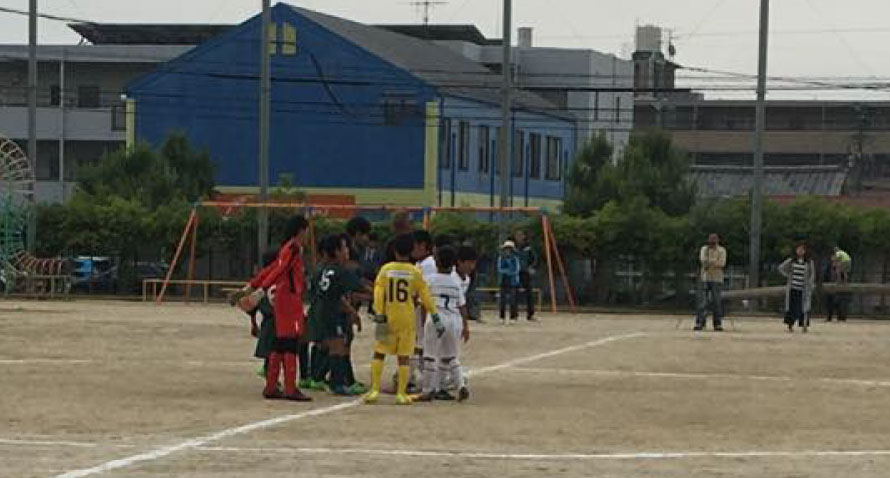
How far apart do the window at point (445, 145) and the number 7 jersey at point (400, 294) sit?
162 ft

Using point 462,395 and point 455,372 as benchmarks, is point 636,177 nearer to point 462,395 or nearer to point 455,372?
point 455,372

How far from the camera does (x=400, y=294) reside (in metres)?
17.3

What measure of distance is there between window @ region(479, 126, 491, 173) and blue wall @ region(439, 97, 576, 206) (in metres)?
0.08

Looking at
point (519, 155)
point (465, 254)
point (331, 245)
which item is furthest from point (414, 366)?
point (519, 155)

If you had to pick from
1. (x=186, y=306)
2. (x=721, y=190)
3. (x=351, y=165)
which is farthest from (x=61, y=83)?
(x=186, y=306)

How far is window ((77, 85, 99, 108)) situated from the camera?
275ft

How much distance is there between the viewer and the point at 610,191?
58500 mm

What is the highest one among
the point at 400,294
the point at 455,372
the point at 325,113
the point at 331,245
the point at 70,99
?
the point at 70,99

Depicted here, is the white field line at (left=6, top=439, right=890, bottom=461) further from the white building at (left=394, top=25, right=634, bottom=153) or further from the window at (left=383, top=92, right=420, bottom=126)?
the white building at (left=394, top=25, right=634, bottom=153)

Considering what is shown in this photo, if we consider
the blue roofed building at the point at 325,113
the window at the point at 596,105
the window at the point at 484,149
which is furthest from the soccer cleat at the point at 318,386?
the window at the point at 596,105

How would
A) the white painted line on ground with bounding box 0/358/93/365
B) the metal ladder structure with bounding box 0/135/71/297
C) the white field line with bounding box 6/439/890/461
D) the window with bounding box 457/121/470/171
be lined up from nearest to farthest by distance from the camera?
1. the white field line with bounding box 6/439/890/461
2. the white painted line on ground with bounding box 0/358/93/365
3. the metal ladder structure with bounding box 0/135/71/297
4. the window with bounding box 457/121/470/171

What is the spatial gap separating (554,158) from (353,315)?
61647 millimetres

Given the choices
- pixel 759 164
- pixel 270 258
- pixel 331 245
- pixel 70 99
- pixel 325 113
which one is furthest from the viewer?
pixel 70 99

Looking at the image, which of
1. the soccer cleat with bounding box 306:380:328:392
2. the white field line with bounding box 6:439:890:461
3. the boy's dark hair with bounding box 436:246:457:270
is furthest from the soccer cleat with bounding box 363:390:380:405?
the white field line with bounding box 6:439:890:461
